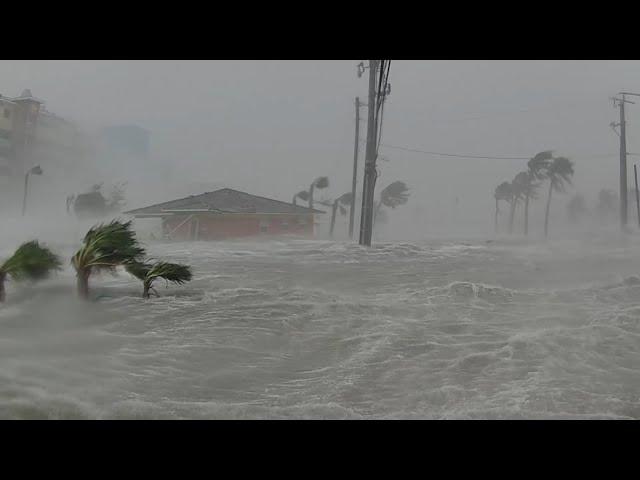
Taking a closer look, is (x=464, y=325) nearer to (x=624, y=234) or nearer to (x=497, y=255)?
(x=497, y=255)

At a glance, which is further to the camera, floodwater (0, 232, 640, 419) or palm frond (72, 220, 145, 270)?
palm frond (72, 220, 145, 270)

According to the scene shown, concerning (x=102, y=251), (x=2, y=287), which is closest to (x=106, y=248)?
(x=102, y=251)

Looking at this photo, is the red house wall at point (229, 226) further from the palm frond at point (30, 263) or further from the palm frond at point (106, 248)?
the palm frond at point (30, 263)

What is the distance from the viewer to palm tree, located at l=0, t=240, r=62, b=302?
5.59 meters

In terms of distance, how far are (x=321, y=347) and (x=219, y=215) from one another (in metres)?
7.77

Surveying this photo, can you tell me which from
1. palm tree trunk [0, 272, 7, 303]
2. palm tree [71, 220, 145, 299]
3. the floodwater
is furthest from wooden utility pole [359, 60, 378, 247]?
palm tree trunk [0, 272, 7, 303]

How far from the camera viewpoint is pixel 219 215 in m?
12.1

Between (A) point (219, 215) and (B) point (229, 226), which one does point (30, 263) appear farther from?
(B) point (229, 226)

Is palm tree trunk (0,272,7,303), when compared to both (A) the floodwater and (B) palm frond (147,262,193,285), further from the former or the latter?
(B) palm frond (147,262,193,285)

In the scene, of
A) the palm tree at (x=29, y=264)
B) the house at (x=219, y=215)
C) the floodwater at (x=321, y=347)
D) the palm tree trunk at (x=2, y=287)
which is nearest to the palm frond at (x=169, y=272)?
the floodwater at (x=321, y=347)

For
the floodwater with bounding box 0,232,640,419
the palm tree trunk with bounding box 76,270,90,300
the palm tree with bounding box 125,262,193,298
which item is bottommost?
the floodwater with bounding box 0,232,640,419
